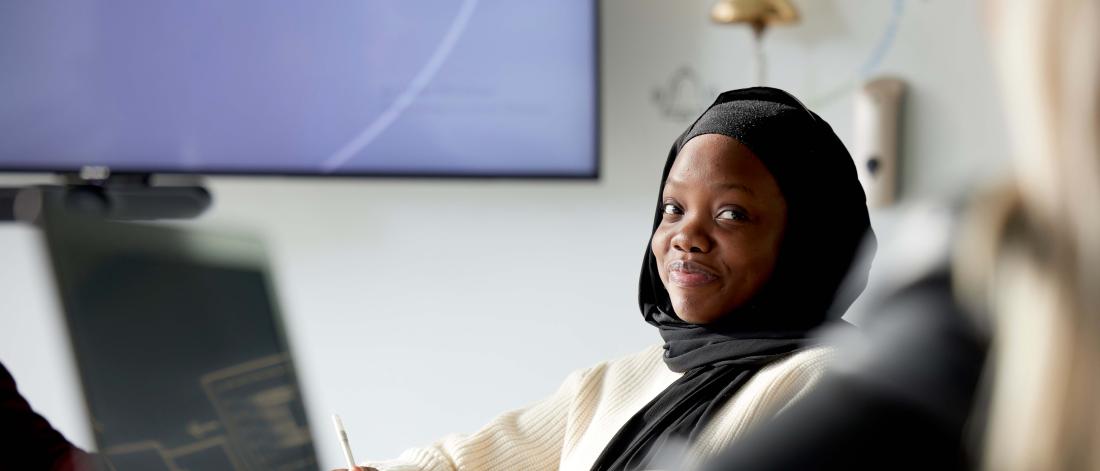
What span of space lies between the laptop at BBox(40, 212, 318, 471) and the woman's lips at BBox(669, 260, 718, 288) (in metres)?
0.73

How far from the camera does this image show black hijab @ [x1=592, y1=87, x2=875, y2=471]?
4.85ft

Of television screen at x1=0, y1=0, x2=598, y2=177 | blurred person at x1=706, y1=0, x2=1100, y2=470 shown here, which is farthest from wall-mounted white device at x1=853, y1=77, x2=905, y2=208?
blurred person at x1=706, y1=0, x2=1100, y2=470

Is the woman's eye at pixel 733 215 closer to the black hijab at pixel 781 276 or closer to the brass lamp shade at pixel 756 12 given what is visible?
the black hijab at pixel 781 276

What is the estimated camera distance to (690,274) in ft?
5.08

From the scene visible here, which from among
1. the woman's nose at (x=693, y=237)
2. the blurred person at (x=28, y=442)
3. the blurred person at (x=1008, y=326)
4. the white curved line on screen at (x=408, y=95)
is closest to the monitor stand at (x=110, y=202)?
the blurred person at (x=28, y=442)

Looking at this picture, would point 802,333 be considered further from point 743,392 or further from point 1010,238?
point 1010,238

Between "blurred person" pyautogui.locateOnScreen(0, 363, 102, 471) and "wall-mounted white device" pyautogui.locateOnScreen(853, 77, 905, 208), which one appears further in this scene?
"wall-mounted white device" pyautogui.locateOnScreen(853, 77, 905, 208)

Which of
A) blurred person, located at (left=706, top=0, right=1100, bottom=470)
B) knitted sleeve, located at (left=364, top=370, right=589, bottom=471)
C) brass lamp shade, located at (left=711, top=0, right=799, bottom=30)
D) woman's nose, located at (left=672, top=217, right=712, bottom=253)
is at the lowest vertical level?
knitted sleeve, located at (left=364, top=370, right=589, bottom=471)

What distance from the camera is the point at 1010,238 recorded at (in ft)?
1.73

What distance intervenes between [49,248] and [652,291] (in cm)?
110

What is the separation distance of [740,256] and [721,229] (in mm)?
44

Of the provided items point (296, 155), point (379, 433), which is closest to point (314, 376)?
point (379, 433)

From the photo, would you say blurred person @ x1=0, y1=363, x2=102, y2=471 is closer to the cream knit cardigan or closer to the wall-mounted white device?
the cream knit cardigan

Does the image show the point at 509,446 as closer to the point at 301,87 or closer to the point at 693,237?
the point at 693,237
